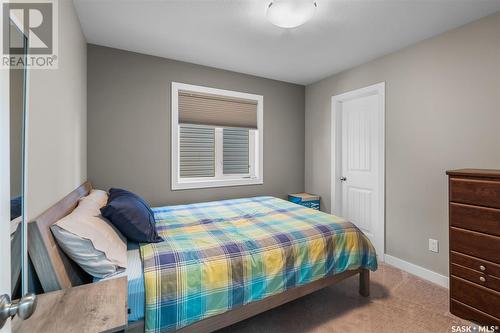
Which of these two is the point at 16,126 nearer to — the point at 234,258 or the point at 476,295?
the point at 234,258

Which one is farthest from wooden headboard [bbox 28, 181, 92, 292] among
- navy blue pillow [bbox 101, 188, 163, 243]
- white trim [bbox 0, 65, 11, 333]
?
white trim [bbox 0, 65, 11, 333]

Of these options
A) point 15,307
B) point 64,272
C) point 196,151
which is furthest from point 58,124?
point 196,151

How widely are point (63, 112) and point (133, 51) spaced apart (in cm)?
157

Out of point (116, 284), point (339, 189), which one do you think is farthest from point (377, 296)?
point (116, 284)

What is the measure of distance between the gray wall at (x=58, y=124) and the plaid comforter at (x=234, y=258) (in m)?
0.67

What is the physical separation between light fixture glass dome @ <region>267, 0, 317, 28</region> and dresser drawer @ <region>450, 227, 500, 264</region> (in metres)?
2.08

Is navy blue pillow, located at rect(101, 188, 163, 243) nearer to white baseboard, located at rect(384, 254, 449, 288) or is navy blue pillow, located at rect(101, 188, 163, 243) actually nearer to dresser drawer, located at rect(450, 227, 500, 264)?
dresser drawer, located at rect(450, 227, 500, 264)

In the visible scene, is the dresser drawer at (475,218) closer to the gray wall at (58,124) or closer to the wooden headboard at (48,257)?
the wooden headboard at (48,257)

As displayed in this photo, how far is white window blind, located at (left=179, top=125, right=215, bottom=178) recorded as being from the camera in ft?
10.8

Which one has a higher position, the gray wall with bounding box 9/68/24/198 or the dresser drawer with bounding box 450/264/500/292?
the gray wall with bounding box 9/68/24/198

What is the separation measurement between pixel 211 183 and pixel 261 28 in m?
2.01

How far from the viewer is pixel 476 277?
5.75 feet

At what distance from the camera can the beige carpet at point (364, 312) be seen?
1769mm

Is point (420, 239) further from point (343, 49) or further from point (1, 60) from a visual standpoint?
point (1, 60)
